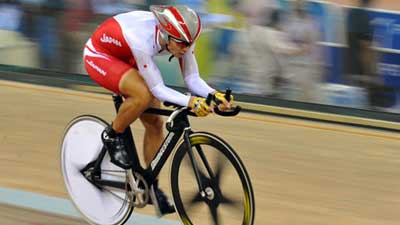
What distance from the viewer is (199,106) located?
14.4 ft

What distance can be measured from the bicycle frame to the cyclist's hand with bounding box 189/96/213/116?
168 millimetres

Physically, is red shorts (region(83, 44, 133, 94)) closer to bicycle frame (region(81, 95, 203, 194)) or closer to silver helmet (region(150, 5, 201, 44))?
bicycle frame (region(81, 95, 203, 194))

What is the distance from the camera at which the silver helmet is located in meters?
4.43

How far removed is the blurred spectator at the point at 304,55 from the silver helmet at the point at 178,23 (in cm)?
399

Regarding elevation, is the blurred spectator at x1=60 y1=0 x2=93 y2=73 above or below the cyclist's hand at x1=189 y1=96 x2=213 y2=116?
below

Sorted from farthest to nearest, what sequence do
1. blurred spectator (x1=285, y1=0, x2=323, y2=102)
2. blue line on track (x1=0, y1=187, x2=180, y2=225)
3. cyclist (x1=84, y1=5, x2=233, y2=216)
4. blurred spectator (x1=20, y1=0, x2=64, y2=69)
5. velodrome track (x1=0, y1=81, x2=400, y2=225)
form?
blurred spectator (x1=20, y1=0, x2=64, y2=69), blurred spectator (x1=285, y1=0, x2=323, y2=102), velodrome track (x1=0, y1=81, x2=400, y2=225), blue line on track (x1=0, y1=187, x2=180, y2=225), cyclist (x1=84, y1=5, x2=233, y2=216)

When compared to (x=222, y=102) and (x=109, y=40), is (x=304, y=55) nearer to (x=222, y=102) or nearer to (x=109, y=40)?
(x=109, y=40)

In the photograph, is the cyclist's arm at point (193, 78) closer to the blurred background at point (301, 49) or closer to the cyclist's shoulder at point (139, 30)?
the cyclist's shoulder at point (139, 30)

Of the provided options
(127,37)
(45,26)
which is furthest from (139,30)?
(45,26)

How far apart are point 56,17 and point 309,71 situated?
3388 mm

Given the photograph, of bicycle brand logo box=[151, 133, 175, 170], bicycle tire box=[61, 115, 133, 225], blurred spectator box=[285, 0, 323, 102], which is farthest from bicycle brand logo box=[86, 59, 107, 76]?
blurred spectator box=[285, 0, 323, 102]

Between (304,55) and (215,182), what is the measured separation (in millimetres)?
4076

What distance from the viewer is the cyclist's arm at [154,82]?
453 centimetres

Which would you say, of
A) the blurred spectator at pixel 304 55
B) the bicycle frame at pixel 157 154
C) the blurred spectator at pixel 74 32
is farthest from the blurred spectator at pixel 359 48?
the bicycle frame at pixel 157 154
